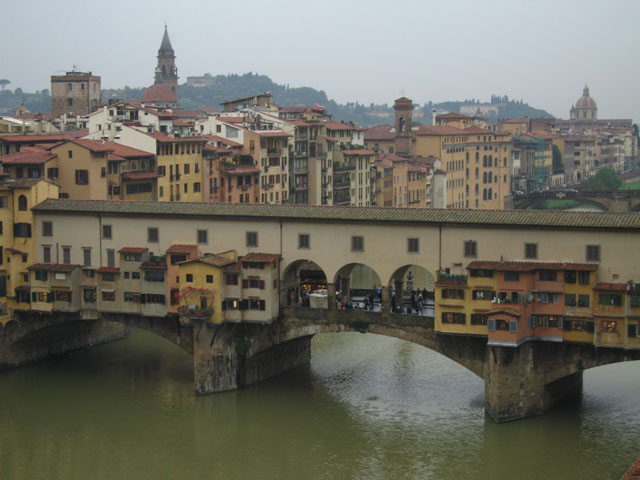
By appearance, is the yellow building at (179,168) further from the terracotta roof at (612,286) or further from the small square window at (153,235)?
the terracotta roof at (612,286)

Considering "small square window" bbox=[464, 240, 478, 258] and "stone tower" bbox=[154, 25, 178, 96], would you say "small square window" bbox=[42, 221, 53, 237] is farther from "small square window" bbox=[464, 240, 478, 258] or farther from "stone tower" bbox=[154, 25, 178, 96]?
"stone tower" bbox=[154, 25, 178, 96]

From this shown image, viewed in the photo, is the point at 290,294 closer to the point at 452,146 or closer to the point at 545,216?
the point at 545,216

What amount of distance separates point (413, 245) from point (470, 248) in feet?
7.44

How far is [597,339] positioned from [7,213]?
25.6m

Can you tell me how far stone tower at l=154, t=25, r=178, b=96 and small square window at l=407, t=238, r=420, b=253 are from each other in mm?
137691

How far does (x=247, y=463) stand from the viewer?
3531cm

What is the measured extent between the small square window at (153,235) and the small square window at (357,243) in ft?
28.6

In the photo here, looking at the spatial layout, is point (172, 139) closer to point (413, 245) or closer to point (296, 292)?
point (296, 292)

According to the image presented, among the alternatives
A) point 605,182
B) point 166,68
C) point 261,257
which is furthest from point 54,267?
point 166,68

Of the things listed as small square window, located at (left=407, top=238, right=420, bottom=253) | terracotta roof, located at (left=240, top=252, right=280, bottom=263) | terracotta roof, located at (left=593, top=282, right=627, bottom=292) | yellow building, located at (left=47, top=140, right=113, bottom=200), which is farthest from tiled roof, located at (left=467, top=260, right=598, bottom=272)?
yellow building, located at (left=47, top=140, right=113, bottom=200)

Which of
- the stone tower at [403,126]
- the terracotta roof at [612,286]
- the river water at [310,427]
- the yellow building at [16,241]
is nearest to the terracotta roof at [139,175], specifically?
the yellow building at [16,241]

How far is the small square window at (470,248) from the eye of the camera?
127 ft

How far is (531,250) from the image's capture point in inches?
1492

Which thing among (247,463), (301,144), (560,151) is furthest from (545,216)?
(560,151)
